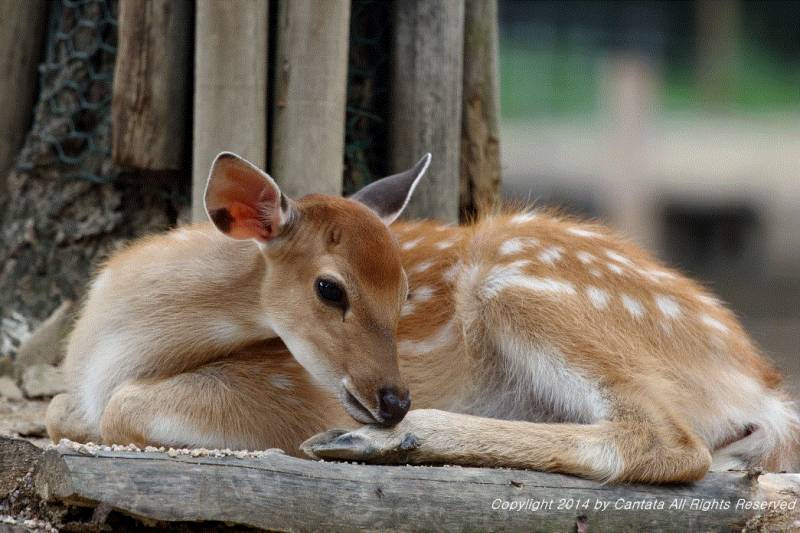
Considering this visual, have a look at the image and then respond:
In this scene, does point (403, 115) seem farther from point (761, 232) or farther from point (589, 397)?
point (761, 232)

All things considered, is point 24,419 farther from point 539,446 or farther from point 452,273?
point 539,446

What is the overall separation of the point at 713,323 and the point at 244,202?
2.07 metres

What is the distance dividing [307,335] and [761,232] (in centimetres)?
1818

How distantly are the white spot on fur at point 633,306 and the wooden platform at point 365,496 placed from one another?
905 millimetres

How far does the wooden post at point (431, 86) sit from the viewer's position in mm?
6742

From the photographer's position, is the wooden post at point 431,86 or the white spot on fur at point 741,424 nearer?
the white spot on fur at point 741,424

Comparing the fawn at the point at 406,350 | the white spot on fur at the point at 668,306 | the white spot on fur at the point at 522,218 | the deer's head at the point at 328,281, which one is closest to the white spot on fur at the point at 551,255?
the fawn at the point at 406,350

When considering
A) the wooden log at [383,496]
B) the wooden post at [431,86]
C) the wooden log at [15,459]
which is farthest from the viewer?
the wooden post at [431,86]

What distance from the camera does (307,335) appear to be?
16.9 feet

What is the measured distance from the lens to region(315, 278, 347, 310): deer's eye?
5105mm

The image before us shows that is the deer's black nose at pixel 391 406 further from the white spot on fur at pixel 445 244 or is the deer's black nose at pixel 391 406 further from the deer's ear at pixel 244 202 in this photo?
the white spot on fur at pixel 445 244

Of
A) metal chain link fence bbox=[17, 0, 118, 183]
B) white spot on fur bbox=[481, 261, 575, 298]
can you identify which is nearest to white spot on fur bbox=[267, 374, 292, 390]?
white spot on fur bbox=[481, 261, 575, 298]

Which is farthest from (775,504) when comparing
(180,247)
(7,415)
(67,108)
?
(67,108)

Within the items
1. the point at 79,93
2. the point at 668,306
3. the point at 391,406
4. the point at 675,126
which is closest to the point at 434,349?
the point at 391,406
